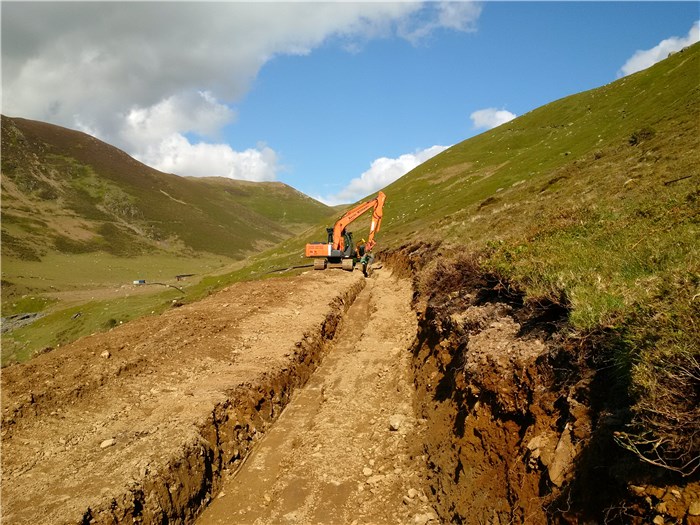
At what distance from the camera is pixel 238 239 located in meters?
161

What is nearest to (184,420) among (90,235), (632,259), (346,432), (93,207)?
(346,432)

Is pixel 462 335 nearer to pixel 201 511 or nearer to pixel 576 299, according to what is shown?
pixel 576 299

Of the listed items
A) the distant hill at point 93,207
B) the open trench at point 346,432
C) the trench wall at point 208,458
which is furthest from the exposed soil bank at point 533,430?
the distant hill at point 93,207

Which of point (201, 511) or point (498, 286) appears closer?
point (201, 511)

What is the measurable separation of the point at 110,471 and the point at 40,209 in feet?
485

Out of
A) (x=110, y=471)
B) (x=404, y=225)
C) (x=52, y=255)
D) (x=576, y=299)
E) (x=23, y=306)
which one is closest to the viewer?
(x=576, y=299)

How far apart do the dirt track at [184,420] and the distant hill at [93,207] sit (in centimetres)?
10341

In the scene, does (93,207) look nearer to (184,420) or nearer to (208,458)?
(184,420)

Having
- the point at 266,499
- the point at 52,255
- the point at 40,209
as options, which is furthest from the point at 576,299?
the point at 40,209

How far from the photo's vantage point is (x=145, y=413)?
999 centimetres

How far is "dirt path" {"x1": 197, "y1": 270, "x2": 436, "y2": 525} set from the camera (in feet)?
27.8

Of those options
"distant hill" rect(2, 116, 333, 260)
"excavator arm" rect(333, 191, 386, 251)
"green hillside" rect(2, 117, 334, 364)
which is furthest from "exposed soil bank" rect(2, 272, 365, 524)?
"distant hill" rect(2, 116, 333, 260)

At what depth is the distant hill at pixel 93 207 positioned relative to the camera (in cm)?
11344

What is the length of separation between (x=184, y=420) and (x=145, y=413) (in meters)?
1.27
